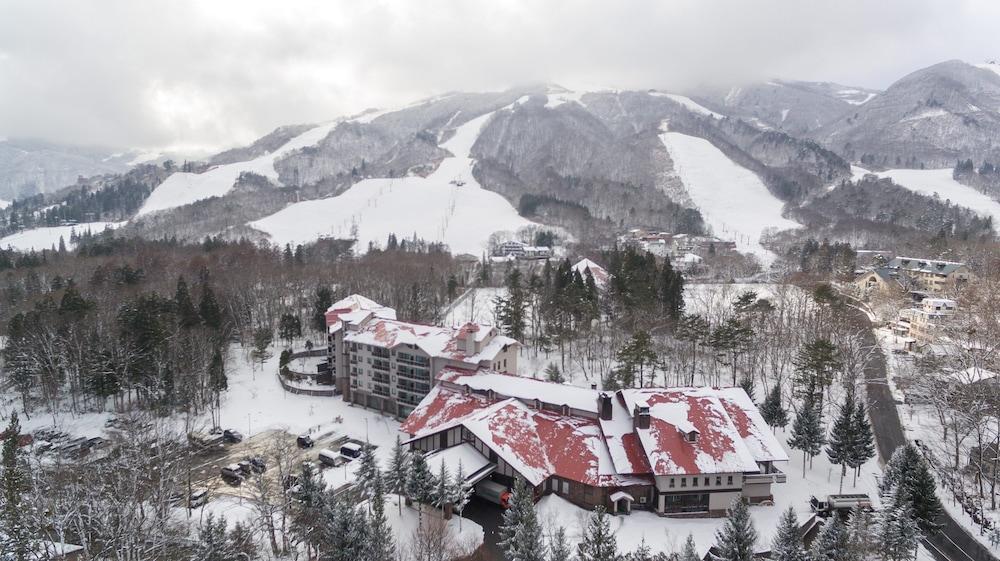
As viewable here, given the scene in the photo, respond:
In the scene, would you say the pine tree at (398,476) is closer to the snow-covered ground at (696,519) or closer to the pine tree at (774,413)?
the snow-covered ground at (696,519)

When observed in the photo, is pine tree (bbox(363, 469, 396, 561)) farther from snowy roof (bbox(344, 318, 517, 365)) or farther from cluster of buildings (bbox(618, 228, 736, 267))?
cluster of buildings (bbox(618, 228, 736, 267))

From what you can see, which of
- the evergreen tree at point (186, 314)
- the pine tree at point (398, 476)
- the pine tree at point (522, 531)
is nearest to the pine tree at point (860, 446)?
the pine tree at point (522, 531)

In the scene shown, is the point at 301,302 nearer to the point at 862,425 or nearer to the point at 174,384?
the point at 174,384

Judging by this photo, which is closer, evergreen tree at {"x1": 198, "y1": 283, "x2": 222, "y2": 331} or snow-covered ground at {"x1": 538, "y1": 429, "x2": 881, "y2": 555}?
snow-covered ground at {"x1": 538, "y1": 429, "x2": 881, "y2": 555}

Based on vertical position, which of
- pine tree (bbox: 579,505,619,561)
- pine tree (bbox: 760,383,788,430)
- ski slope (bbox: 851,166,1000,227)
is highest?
ski slope (bbox: 851,166,1000,227)

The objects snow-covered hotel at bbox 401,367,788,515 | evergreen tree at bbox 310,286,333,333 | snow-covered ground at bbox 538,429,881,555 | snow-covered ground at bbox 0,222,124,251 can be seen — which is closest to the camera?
snow-covered ground at bbox 538,429,881,555

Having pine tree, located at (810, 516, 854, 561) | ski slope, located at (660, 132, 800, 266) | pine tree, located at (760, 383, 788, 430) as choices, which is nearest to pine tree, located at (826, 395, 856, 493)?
pine tree, located at (760, 383, 788, 430)
